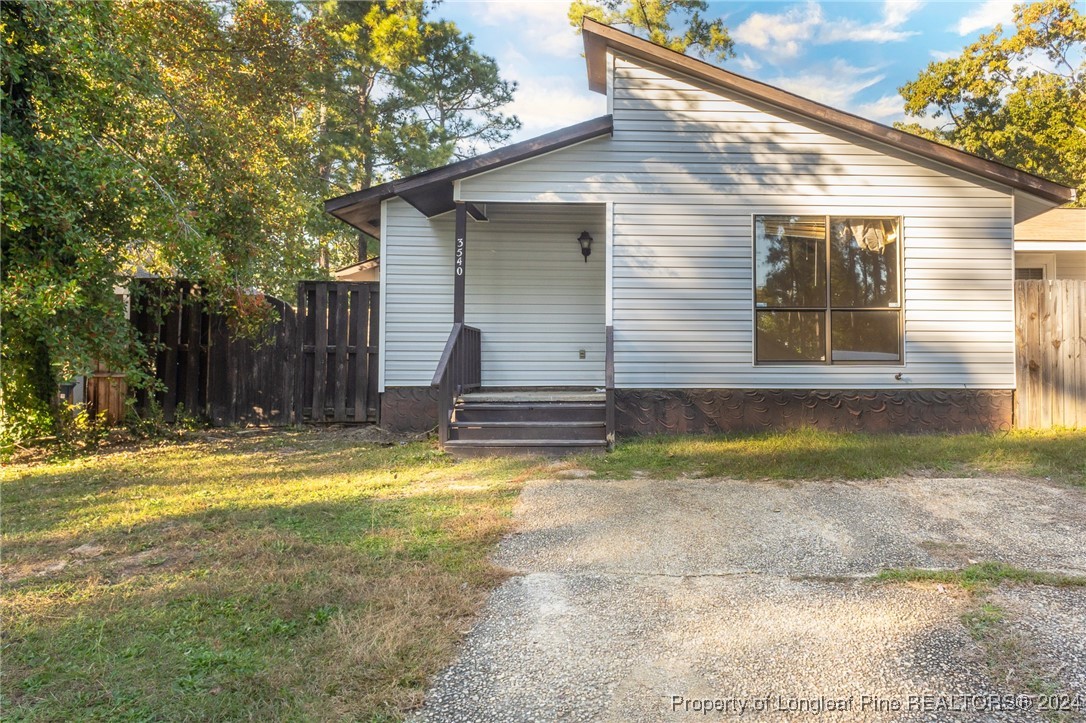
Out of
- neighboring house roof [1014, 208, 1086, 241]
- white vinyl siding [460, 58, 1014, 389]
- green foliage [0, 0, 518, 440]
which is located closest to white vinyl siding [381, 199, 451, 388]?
white vinyl siding [460, 58, 1014, 389]

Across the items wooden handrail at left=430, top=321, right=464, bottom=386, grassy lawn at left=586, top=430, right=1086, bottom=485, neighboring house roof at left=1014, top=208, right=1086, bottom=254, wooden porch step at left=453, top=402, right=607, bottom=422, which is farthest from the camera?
neighboring house roof at left=1014, top=208, right=1086, bottom=254

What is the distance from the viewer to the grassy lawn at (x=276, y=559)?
2137 mm

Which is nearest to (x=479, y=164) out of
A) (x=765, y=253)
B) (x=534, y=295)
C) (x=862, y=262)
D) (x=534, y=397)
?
(x=534, y=295)

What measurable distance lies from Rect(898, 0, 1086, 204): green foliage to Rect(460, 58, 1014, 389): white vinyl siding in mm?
14322

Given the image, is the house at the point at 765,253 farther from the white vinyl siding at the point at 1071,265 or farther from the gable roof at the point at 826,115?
the white vinyl siding at the point at 1071,265

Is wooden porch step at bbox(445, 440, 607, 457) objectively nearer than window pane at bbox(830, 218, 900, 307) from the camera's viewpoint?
Yes

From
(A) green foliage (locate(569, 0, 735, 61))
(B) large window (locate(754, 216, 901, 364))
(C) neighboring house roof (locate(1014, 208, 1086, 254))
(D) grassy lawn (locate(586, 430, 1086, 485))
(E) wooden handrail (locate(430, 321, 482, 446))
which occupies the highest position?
(A) green foliage (locate(569, 0, 735, 61))

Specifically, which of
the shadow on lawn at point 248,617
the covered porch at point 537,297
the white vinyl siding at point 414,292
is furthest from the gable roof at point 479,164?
the shadow on lawn at point 248,617

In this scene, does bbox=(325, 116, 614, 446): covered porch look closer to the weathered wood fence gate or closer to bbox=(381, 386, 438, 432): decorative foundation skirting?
bbox=(381, 386, 438, 432): decorative foundation skirting

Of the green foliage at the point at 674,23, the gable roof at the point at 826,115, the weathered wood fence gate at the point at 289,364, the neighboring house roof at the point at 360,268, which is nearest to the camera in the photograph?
the gable roof at the point at 826,115

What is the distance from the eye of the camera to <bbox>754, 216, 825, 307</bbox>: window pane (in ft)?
24.0

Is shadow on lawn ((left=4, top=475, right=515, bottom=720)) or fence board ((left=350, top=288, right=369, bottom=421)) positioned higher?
fence board ((left=350, top=288, right=369, bottom=421))

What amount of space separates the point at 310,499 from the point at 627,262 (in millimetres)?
4445

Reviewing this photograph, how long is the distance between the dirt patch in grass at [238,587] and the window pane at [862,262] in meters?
4.64
